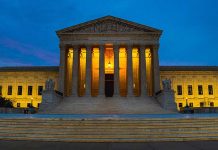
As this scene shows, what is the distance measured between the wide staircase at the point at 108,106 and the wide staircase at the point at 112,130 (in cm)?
2320

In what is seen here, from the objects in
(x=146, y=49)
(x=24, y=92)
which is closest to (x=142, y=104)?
(x=146, y=49)

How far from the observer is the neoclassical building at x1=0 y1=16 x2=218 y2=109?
51.3 meters

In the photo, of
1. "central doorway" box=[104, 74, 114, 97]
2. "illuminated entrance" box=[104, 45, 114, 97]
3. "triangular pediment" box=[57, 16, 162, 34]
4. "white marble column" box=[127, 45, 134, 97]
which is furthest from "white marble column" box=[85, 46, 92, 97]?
"central doorway" box=[104, 74, 114, 97]

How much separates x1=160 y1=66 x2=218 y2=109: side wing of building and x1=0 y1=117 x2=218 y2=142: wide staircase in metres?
49.2

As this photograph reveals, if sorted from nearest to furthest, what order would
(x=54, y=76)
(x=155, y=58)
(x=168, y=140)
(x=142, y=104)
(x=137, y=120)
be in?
(x=168, y=140), (x=137, y=120), (x=142, y=104), (x=155, y=58), (x=54, y=76)

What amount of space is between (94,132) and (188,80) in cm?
5373

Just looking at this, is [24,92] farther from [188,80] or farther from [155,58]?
[188,80]

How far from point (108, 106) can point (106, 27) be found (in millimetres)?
18145

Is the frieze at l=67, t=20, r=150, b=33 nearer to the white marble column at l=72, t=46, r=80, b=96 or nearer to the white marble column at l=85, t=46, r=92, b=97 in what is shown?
the white marble column at l=85, t=46, r=92, b=97

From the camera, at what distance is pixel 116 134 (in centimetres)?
1534

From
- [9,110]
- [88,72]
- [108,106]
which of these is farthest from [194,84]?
[9,110]

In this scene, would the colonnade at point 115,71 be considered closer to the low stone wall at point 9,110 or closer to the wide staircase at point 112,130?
the low stone wall at point 9,110

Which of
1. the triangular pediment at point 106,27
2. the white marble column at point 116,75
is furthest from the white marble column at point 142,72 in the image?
the white marble column at point 116,75

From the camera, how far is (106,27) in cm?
5306
